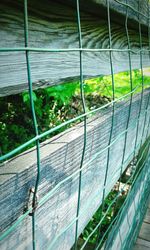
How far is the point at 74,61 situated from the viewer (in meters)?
0.89

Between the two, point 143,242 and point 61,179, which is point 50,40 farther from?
point 143,242

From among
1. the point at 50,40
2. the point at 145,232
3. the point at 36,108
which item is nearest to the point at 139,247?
A: the point at 145,232

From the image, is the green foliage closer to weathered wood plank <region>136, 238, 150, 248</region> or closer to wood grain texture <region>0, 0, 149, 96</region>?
weathered wood plank <region>136, 238, 150, 248</region>

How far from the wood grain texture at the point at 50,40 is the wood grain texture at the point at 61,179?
0.16 m

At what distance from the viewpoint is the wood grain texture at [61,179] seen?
25.6 inches

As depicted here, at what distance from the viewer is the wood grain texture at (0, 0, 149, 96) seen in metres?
0.61

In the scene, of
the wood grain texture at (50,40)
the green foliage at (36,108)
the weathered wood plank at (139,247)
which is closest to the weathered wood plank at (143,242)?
the weathered wood plank at (139,247)

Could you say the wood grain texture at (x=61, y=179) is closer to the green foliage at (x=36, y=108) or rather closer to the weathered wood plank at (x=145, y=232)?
the weathered wood plank at (x=145, y=232)

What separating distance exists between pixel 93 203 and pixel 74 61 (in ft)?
1.81

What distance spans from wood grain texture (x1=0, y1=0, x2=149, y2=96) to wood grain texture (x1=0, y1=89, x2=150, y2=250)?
0.16 m

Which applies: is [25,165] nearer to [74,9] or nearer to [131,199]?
[74,9]

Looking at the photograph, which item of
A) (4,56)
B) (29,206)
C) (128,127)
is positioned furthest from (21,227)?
(128,127)

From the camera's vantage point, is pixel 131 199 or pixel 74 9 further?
pixel 131 199

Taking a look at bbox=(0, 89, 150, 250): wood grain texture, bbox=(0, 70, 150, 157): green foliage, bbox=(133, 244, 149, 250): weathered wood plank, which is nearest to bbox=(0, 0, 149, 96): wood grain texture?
bbox=(0, 89, 150, 250): wood grain texture
